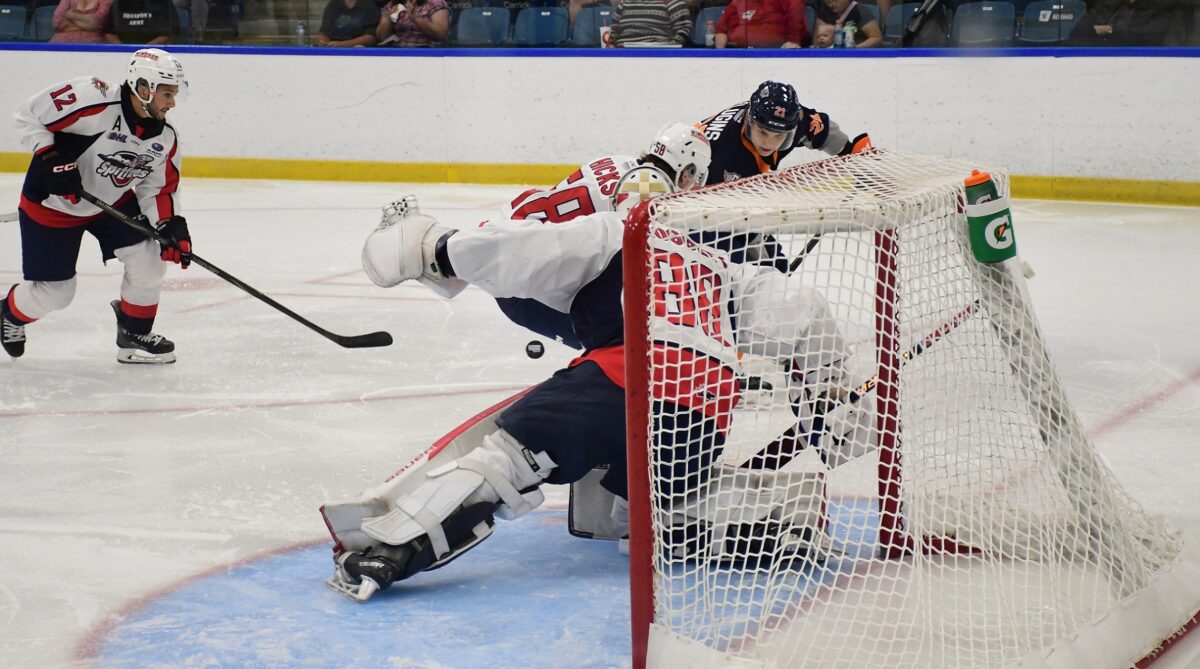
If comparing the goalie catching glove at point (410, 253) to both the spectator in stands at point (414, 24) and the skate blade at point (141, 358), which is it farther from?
the spectator in stands at point (414, 24)

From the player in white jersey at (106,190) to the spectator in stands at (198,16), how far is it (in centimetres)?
430

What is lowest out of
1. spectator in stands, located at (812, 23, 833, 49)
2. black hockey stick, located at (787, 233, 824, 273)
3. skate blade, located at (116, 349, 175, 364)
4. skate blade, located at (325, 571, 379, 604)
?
skate blade, located at (116, 349, 175, 364)

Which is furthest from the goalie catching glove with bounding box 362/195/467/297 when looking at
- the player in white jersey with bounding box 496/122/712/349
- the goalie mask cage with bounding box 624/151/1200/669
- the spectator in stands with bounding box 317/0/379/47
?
the spectator in stands with bounding box 317/0/379/47

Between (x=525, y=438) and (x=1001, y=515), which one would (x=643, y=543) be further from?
(x=1001, y=515)

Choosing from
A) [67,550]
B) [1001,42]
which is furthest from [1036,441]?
[1001,42]

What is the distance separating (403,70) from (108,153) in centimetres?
412

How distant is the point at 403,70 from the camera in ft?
26.5

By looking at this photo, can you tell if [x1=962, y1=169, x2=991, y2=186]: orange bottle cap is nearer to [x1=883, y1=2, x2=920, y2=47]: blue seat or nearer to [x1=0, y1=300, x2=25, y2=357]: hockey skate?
[x1=0, y1=300, x2=25, y2=357]: hockey skate

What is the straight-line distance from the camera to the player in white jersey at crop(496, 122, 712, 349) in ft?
8.04

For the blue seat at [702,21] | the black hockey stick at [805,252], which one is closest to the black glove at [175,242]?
the black hockey stick at [805,252]

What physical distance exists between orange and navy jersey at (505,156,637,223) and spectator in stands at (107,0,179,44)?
6.49m

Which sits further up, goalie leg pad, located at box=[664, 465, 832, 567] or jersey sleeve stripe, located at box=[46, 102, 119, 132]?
jersey sleeve stripe, located at box=[46, 102, 119, 132]

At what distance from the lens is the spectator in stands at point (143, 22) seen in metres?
8.38

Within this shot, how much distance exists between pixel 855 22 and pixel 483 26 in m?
2.10
